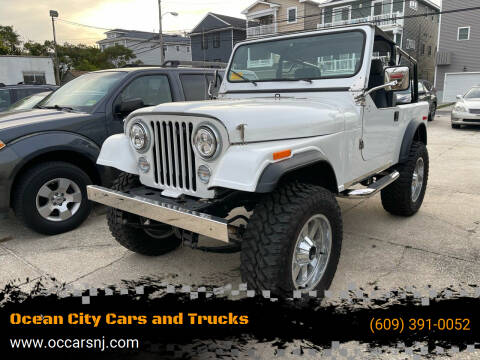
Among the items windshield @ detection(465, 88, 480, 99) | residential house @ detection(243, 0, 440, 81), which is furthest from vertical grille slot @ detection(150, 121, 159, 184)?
residential house @ detection(243, 0, 440, 81)

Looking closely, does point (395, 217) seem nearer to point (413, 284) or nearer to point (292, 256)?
point (413, 284)

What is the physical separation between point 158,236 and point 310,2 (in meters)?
32.8

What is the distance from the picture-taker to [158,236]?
139 inches

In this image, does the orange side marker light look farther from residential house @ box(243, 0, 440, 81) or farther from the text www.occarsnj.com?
residential house @ box(243, 0, 440, 81)

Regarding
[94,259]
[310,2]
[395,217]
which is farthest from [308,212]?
[310,2]

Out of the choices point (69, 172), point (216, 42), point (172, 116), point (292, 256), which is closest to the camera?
point (292, 256)

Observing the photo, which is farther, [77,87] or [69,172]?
[77,87]

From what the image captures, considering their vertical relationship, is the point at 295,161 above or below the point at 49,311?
above

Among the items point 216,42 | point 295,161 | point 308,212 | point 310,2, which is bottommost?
point 308,212

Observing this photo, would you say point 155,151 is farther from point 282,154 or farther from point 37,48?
point 37,48

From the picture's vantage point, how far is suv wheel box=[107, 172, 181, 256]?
3.08m

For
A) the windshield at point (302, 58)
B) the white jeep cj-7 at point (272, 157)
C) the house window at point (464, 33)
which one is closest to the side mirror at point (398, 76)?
the white jeep cj-7 at point (272, 157)

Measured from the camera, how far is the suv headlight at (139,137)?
2738 mm

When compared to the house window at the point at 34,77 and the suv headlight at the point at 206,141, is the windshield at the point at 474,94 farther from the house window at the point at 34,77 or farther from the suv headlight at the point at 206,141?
the house window at the point at 34,77
